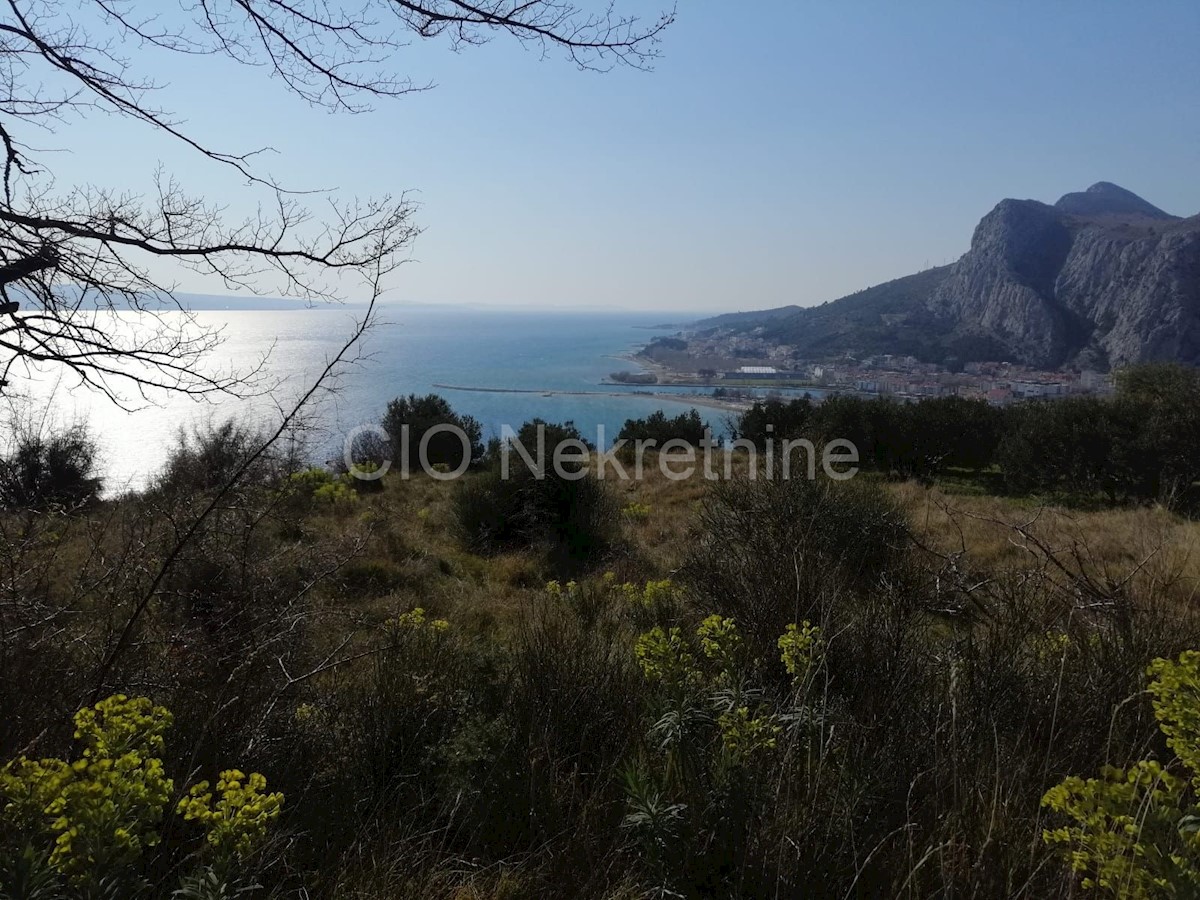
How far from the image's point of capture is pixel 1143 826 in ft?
3.65

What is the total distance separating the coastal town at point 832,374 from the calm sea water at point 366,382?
4.20m

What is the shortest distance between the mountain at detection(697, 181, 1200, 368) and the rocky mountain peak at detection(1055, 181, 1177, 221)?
23.1 feet

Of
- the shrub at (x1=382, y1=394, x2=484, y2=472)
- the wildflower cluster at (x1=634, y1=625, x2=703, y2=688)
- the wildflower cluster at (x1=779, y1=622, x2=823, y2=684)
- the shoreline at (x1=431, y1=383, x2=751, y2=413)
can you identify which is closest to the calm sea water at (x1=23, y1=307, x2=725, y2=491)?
the shoreline at (x1=431, y1=383, x2=751, y2=413)

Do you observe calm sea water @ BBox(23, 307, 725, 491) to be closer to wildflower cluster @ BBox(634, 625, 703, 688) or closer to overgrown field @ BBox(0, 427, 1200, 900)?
overgrown field @ BBox(0, 427, 1200, 900)

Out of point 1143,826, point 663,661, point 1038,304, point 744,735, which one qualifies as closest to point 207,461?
point 663,661

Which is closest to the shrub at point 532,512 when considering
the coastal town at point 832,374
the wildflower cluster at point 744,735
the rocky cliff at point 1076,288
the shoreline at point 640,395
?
the wildflower cluster at point 744,735

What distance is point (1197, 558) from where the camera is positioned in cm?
602

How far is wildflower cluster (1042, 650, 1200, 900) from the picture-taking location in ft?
3.44

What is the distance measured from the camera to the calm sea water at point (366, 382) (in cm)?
287

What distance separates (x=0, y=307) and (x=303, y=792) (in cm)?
176

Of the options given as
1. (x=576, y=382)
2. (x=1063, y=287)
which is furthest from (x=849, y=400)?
(x=1063, y=287)

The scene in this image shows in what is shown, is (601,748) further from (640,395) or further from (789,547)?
(640,395)

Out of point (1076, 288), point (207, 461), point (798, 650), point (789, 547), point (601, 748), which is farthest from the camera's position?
point (1076, 288)

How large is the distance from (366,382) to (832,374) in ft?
80.0
